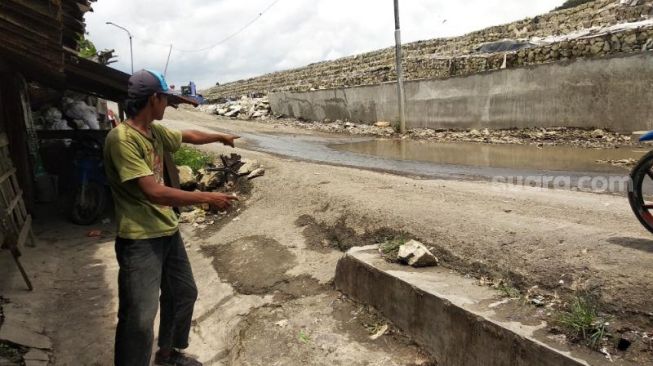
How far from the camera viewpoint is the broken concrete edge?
8.61 ft

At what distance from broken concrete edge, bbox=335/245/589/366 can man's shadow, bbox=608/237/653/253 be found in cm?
131

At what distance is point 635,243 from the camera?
3555 mm

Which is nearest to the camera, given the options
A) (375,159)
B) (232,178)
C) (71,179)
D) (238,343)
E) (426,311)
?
(426,311)

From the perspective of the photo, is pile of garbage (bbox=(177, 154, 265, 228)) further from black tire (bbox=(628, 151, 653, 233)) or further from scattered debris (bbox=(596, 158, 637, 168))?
scattered debris (bbox=(596, 158, 637, 168))

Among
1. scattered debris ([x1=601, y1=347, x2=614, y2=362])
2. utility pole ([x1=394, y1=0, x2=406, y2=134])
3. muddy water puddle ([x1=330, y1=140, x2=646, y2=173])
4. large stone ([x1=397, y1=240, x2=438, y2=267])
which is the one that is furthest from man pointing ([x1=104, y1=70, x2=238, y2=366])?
utility pole ([x1=394, y1=0, x2=406, y2=134])

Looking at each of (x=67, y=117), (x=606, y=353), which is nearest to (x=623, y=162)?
(x=606, y=353)

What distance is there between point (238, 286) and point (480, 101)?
10.9 metres

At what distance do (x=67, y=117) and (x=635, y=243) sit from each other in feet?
36.0

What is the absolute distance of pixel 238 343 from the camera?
388 centimetres

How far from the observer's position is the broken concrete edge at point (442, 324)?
103 inches

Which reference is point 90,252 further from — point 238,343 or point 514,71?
point 514,71

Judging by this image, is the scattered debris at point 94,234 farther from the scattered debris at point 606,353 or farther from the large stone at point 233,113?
the large stone at point 233,113

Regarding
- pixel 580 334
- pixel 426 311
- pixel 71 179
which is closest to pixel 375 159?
pixel 71 179

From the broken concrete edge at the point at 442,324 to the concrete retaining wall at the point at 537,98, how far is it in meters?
9.10
